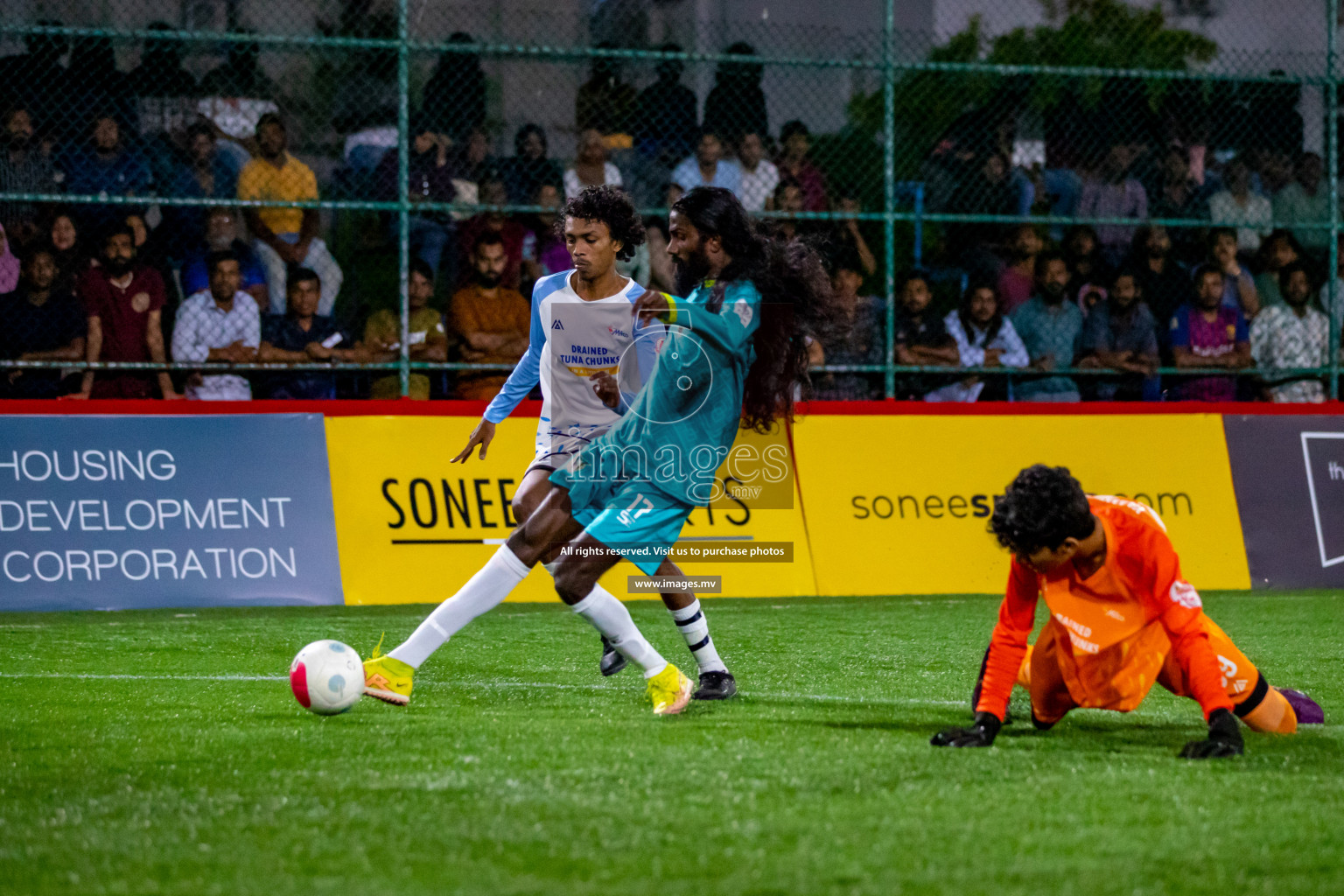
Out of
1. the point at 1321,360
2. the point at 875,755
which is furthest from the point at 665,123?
the point at 875,755

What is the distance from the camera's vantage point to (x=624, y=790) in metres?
4.09

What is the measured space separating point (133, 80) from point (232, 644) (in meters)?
4.94

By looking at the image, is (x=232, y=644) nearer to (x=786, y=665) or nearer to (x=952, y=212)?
(x=786, y=665)

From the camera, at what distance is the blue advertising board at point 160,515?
356 inches

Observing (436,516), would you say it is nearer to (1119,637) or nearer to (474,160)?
(474,160)

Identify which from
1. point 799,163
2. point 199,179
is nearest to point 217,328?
point 199,179

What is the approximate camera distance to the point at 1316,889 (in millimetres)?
3250

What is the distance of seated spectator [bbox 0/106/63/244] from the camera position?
10.0 metres

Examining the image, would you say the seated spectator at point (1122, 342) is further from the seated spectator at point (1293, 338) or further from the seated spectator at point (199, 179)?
the seated spectator at point (199, 179)

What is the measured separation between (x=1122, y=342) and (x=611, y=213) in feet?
21.4

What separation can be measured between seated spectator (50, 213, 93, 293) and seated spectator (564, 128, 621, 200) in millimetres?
3386

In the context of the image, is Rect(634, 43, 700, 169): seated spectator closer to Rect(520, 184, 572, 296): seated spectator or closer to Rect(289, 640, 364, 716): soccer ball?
Rect(520, 184, 572, 296): seated spectator

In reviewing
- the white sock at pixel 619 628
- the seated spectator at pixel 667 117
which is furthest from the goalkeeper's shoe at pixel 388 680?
the seated spectator at pixel 667 117

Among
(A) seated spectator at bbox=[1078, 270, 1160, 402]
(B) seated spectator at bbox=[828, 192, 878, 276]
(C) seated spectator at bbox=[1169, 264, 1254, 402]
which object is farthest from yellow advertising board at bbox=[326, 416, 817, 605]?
(C) seated spectator at bbox=[1169, 264, 1254, 402]
